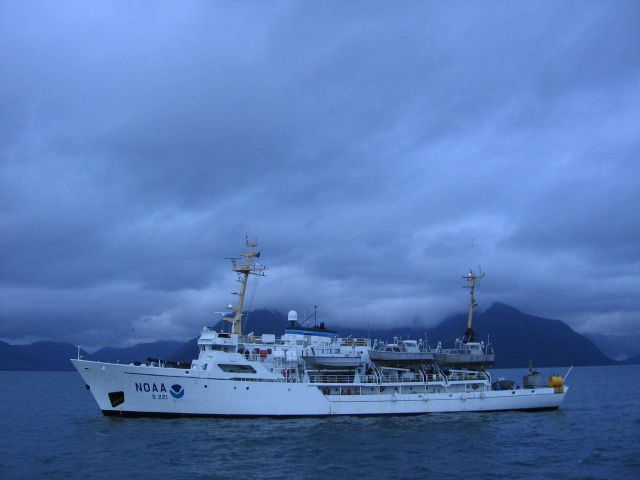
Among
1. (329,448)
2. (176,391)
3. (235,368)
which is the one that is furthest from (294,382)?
(329,448)

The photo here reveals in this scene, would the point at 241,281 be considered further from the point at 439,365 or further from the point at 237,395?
the point at 439,365

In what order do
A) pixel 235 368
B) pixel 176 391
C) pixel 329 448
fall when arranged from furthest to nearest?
pixel 235 368 → pixel 176 391 → pixel 329 448

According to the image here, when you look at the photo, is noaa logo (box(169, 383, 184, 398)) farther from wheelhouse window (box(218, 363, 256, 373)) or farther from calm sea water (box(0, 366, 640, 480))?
wheelhouse window (box(218, 363, 256, 373))

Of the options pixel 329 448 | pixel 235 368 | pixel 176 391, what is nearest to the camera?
pixel 329 448

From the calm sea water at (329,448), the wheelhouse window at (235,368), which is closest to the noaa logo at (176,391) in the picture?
the calm sea water at (329,448)

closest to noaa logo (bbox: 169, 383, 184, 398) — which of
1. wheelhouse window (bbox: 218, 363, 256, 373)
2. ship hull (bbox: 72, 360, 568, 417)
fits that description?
ship hull (bbox: 72, 360, 568, 417)

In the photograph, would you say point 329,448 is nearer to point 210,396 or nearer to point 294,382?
point 294,382

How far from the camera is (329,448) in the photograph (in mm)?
29328

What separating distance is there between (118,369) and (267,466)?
53.0 ft

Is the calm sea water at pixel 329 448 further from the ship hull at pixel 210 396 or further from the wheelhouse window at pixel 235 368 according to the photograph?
the wheelhouse window at pixel 235 368

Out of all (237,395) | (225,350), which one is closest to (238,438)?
(237,395)

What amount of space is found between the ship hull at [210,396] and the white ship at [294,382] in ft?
0.23

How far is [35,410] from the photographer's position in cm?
5700

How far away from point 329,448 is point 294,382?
9.49m
